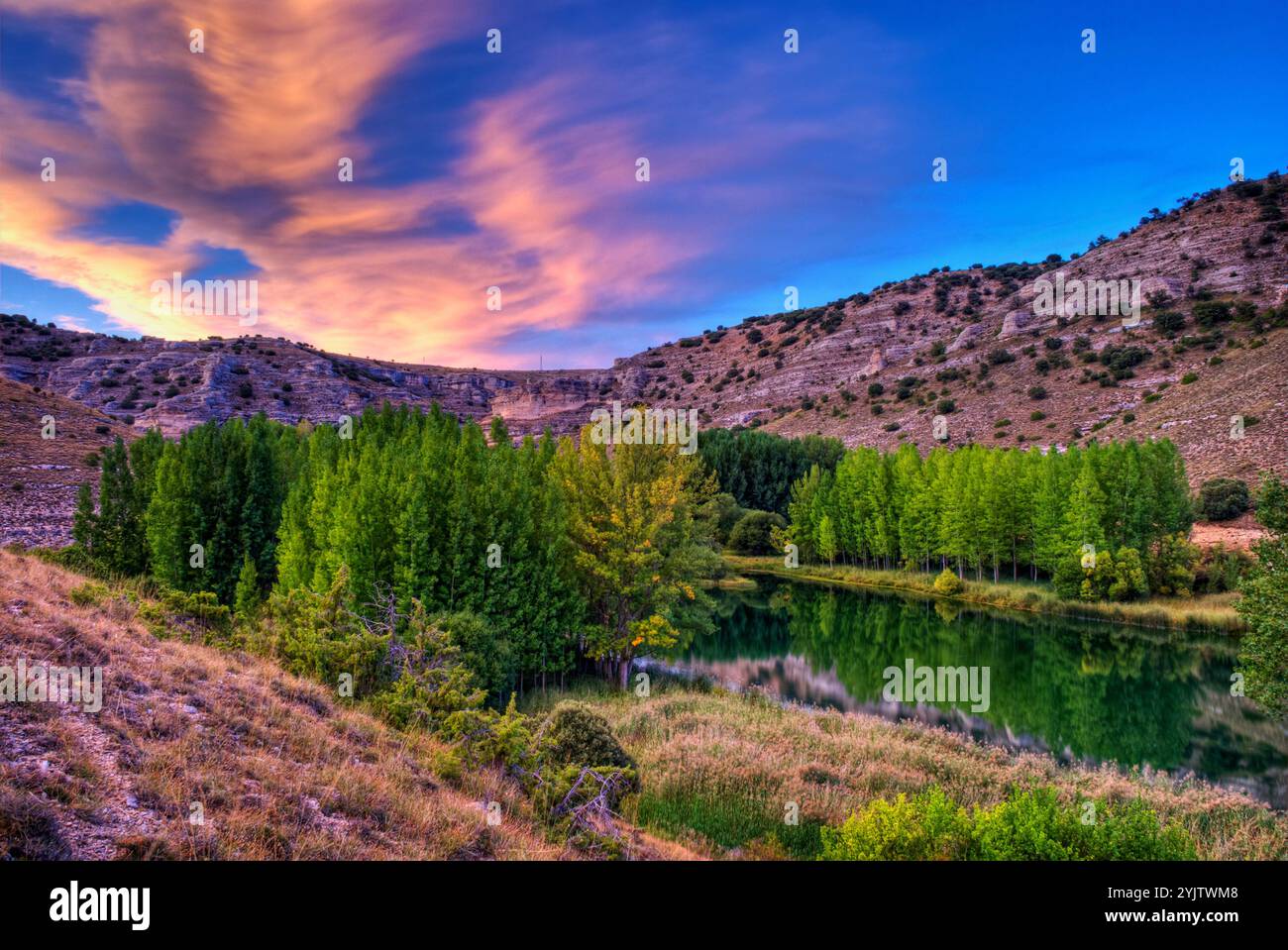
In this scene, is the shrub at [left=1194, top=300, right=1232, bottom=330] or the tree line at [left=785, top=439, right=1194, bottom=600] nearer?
the tree line at [left=785, top=439, right=1194, bottom=600]

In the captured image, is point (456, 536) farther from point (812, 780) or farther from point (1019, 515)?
point (1019, 515)

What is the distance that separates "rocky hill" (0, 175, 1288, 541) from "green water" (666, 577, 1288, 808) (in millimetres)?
31292

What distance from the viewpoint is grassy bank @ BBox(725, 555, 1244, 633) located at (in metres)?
44.3

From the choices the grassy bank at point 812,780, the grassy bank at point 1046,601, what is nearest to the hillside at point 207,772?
the grassy bank at point 812,780

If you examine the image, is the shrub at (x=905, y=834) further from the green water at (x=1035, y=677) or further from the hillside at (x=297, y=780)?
the green water at (x=1035, y=677)

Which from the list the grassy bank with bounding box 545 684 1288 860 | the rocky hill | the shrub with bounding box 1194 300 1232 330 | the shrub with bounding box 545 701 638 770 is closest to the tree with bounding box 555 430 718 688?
the grassy bank with bounding box 545 684 1288 860

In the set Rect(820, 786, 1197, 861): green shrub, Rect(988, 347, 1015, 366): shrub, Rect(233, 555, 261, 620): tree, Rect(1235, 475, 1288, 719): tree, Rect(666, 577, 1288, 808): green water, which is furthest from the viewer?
Rect(988, 347, 1015, 366): shrub

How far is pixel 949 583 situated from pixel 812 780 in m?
44.7

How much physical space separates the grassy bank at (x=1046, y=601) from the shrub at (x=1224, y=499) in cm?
1385

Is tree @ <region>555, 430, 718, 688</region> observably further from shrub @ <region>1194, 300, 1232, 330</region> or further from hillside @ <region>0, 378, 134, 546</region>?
shrub @ <region>1194, 300, 1232, 330</region>

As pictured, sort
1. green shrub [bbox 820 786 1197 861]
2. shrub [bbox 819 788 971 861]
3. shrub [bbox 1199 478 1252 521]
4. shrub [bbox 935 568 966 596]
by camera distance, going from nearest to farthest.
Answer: green shrub [bbox 820 786 1197 861] < shrub [bbox 819 788 971 861] < shrub [bbox 1199 478 1252 521] < shrub [bbox 935 568 966 596]
